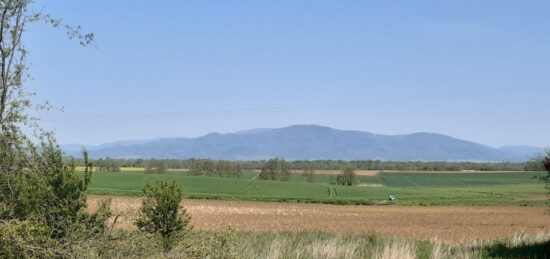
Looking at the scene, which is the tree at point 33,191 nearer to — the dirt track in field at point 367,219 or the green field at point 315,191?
the dirt track in field at point 367,219

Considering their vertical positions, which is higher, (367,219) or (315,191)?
(315,191)

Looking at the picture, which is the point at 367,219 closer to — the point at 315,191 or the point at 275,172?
the point at 315,191

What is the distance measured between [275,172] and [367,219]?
228 ft

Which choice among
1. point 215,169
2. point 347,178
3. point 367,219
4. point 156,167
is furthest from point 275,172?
point 367,219

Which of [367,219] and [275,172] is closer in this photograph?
[367,219]

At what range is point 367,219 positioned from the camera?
50812 millimetres

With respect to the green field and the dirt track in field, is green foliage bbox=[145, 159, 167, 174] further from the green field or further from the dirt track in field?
the dirt track in field

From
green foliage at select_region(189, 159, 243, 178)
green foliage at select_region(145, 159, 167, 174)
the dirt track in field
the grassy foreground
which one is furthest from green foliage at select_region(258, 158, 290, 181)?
the grassy foreground

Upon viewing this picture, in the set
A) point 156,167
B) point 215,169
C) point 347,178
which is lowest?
point 347,178

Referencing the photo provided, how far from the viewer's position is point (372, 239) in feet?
60.3


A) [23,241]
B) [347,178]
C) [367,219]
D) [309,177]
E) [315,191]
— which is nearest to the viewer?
[23,241]

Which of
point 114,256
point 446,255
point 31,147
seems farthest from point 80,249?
point 446,255

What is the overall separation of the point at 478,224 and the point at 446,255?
34.1 m

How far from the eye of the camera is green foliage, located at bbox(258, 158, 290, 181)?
118625 millimetres
